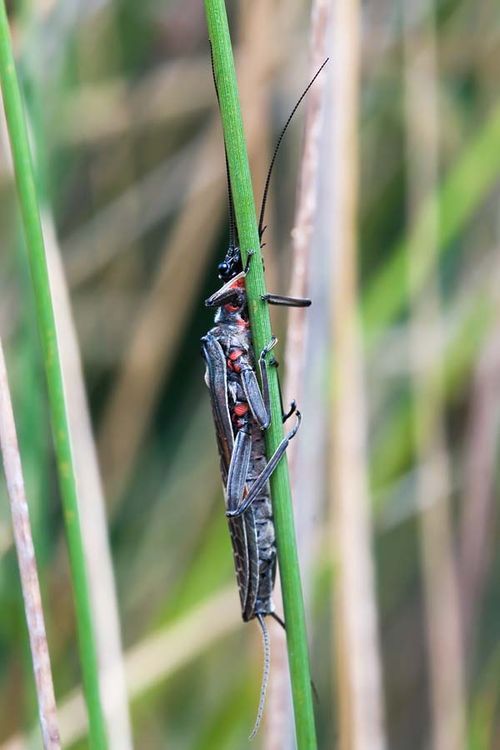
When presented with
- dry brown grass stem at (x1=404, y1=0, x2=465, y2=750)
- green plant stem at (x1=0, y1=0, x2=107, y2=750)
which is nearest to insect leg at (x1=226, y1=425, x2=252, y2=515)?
green plant stem at (x1=0, y1=0, x2=107, y2=750)

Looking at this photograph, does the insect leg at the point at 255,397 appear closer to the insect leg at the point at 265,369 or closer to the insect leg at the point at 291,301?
the insect leg at the point at 265,369

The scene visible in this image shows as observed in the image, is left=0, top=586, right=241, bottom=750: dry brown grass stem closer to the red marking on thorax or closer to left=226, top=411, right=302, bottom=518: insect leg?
left=226, top=411, right=302, bottom=518: insect leg

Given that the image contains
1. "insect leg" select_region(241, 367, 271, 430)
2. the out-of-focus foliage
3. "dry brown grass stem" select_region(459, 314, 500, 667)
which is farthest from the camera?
"dry brown grass stem" select_region(459, 314, 500, 667)

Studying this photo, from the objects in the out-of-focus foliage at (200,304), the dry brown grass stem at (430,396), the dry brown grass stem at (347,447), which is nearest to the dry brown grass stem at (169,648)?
the out-of-focus foliage at (200,304)

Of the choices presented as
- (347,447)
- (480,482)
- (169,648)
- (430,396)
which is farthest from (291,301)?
(480,482)

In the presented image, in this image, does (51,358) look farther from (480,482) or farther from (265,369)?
(480,482)

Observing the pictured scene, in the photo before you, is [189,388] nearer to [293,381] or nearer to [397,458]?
[397,458]
